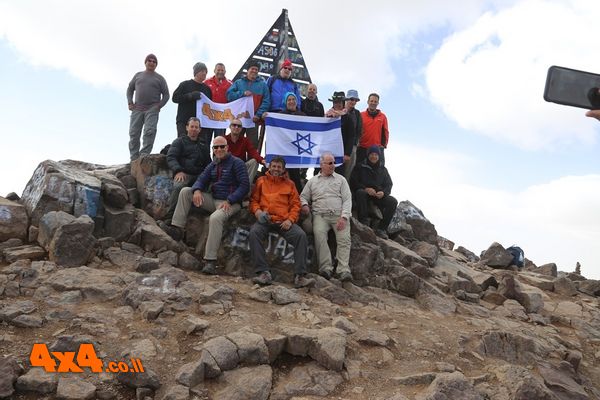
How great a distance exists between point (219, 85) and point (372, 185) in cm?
471

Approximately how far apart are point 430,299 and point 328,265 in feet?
7.66

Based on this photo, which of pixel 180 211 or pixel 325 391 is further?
pixel 180 211

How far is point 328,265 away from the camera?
28.2 feet

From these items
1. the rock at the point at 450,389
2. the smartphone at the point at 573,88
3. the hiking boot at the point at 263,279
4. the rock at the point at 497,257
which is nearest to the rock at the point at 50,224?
the hiking boot at the point at 263,279

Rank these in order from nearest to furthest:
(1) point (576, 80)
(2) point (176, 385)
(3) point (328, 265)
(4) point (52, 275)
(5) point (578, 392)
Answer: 1. (1) point (576, 80)
2. (2) point (176, 385)
3. (5) point (578, 392)
4. (4) point (52, 275)
5. (3) point (328, 265)

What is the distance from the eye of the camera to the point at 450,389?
205 inches

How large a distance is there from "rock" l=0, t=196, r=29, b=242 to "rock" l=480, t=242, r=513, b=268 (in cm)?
1339

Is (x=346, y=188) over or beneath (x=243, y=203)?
over

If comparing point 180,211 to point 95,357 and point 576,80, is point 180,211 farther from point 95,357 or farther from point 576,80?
point 576,80

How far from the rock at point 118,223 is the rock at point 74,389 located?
4.17m

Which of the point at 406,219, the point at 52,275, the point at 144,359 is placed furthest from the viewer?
the point at 406,219

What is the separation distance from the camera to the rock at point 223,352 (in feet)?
17.3

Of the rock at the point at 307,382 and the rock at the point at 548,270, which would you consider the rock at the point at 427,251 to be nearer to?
the rock at the point at 548,270

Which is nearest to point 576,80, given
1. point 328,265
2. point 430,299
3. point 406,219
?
point 328,265
